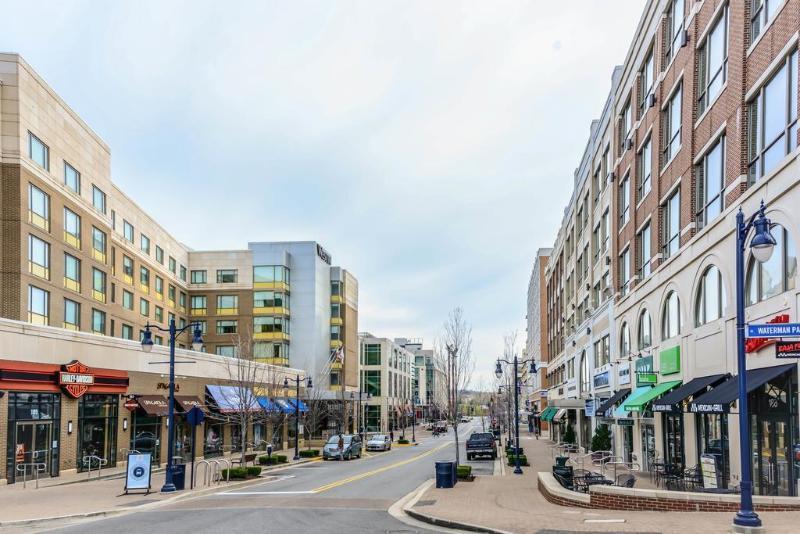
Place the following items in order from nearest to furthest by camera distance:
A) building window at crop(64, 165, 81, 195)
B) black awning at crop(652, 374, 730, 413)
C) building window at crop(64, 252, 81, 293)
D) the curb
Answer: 1. the curb
2. black awning at crop(652, 374, 730, 413)
3. building window at crop(64, 252, 81, 293)
4. building window at crop(64, 165, 81, 195)

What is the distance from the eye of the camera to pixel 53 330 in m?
32.8

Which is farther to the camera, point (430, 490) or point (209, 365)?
point (209, 365)

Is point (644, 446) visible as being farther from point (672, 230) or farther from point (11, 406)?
point (11, 406)

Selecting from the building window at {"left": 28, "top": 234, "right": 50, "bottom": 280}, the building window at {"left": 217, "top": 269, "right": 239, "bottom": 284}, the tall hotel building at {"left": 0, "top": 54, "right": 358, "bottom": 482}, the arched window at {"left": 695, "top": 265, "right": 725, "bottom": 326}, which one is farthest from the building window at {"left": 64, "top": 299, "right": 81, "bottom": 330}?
the building window at {"left": 217, "top": 269, "right": 239, "bottom": 284}

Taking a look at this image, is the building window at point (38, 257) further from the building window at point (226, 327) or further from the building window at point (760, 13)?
the building window at point (226, 327)

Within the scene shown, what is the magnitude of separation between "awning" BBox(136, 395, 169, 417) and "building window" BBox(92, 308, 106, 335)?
393 inches

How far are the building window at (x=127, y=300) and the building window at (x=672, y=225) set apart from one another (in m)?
44.5

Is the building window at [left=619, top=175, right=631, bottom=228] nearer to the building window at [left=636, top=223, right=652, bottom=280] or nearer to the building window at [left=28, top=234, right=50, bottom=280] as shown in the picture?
the building window at [left=636, top=223, right=652, bottom=280]

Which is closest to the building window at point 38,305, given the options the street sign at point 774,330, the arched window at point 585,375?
the arched window at point 585,375

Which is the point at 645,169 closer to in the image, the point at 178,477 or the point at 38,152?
the point at 178,477

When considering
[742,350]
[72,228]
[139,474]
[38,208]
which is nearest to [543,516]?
[742,350]

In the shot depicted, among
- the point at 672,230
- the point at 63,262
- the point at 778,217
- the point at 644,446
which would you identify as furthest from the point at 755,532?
the point at 63,262

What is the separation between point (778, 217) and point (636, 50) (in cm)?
1989

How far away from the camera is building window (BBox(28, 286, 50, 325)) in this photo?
39094mm
